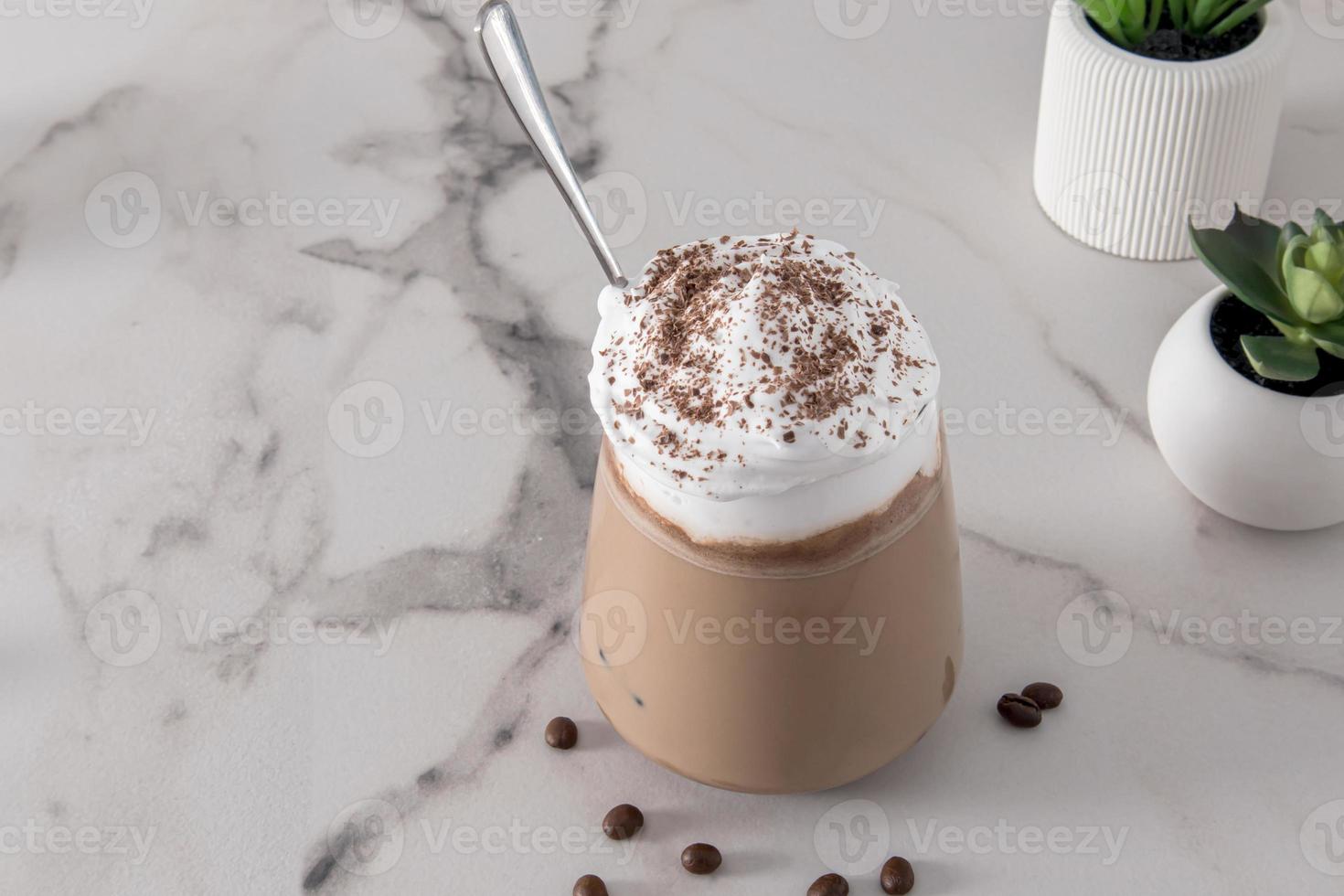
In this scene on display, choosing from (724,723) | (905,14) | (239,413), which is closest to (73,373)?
(239,413)

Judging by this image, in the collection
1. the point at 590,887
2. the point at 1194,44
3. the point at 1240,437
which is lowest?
the point at 590,887

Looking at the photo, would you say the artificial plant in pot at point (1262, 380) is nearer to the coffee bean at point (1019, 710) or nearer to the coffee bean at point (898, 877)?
the coffee bean at point (1019, 710)

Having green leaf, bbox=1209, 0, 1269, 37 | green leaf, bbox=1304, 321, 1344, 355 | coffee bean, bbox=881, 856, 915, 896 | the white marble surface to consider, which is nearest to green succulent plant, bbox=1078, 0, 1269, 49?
green leaf, bbox=1209, 0, 1269, 37

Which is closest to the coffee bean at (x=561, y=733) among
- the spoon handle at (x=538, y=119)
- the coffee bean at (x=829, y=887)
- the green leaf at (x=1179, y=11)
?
the coffee bean at (x=829, y=887)

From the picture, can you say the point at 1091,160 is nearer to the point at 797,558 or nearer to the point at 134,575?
the point at 797,558

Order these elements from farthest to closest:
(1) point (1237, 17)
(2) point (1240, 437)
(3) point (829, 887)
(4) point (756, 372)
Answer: (1) point (1237, 17), (2) point (1240, 437), (3) point (829, 887), (4) point (756, 372)

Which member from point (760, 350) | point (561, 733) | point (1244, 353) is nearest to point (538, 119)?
point (760, 350)

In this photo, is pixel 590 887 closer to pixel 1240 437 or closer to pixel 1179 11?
pixel 1240 437
